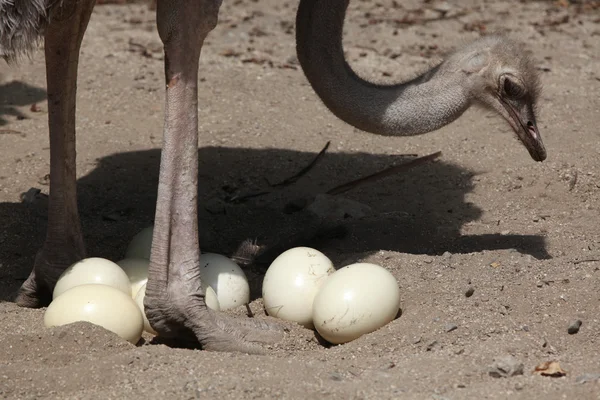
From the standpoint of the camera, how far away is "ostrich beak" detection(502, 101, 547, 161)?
5.10 meters

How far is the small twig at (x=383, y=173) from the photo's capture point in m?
5.93

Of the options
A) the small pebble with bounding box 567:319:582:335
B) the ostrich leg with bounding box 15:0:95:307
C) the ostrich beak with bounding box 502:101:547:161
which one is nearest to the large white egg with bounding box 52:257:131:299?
the ostrich leg with bounding box 15:0:95:307

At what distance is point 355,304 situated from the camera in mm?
3949

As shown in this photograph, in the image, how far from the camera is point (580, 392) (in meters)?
3.32

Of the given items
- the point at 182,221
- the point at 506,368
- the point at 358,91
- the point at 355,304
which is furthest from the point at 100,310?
the point at 358,91

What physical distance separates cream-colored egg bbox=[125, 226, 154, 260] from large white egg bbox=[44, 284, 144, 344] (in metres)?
0.62

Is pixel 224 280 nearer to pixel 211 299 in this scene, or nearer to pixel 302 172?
pixel 211 299

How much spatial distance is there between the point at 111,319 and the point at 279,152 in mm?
2753

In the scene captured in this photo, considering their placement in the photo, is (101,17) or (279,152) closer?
(279,152)

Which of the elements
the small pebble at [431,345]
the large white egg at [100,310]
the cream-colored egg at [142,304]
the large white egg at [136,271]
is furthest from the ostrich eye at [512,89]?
the large white egg at [100,310]

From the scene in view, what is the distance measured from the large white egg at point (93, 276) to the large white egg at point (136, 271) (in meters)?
0.04

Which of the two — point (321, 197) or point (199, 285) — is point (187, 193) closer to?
point (199, 285)

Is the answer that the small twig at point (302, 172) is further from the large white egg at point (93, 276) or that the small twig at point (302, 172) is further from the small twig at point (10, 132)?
the large white egg at point (93, 276)

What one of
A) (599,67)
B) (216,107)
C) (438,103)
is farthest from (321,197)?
(599,67)
